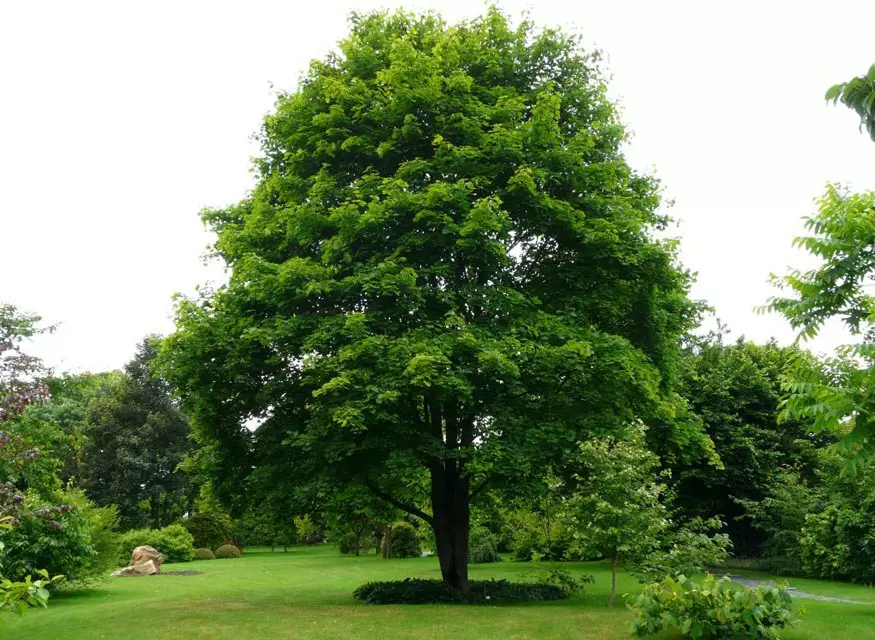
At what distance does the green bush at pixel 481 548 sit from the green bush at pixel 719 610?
2276 centimetres

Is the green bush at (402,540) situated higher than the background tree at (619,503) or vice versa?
the background tree at (619,503)

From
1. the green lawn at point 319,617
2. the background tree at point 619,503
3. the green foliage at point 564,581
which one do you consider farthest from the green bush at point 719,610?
the green foliage at point 564,581

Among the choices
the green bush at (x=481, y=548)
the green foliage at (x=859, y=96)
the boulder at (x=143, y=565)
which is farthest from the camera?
the green bush at (x=481, y=548)

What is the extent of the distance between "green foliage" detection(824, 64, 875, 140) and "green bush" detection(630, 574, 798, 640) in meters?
7.67

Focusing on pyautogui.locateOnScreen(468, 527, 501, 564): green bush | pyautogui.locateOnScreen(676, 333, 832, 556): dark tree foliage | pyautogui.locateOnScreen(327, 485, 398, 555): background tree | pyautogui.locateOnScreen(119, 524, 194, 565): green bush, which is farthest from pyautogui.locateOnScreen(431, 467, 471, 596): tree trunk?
pyautogui.locateOnScreen(119, 524, 194, 565): green bush

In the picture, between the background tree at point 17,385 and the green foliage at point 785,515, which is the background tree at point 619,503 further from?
the green foliage at point 785,515

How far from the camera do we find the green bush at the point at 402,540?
34875mm

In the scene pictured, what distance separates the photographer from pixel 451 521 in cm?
1653

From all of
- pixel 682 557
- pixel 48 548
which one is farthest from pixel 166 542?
pixel 682 557

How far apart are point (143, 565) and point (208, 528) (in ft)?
43.2

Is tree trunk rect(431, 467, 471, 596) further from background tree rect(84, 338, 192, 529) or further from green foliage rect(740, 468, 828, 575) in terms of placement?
background tree rect(84, 338, 192, 529)

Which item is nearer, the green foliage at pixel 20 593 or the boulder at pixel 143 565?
the green foliage at pixel 20 593

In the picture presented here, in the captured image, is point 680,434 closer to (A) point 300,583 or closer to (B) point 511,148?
(B) point 511,148

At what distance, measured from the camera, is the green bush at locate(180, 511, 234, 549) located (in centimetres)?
4134
